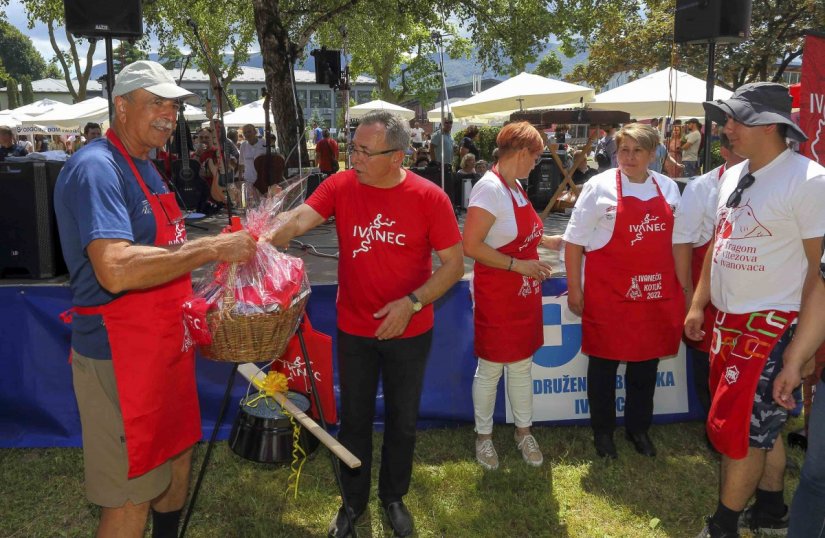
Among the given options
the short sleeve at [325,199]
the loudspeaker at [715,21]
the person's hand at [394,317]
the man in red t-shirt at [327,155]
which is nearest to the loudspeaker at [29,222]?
the short sleeve at [325,199]

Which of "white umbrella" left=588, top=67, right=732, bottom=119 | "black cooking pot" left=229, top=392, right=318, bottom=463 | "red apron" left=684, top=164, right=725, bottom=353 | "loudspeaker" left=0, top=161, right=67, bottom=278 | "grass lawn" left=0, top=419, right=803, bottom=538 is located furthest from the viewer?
"white umbrella" left=588, top=67, right=732, bottom=119

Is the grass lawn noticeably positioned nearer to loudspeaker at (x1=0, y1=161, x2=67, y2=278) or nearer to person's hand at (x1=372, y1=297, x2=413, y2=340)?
person's hand at (x1=372, y1=297, x2=413, y2=340)

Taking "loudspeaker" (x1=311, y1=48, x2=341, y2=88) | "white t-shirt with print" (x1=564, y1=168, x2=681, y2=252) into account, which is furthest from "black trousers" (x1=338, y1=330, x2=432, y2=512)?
"loudspeaker" (x1=311, y1=48, x2=341, y2=88)

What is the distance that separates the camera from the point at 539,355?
4.14 m

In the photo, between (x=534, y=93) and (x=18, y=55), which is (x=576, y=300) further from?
(x=18, y=55)

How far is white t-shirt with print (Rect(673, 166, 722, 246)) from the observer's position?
347 cm

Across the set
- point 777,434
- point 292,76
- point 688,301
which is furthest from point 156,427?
point 292,76

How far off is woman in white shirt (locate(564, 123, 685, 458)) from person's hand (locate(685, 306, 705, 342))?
1.56ft

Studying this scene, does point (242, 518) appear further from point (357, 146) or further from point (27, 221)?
point (27, 221)

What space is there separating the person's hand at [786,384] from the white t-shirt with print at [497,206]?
146 cm

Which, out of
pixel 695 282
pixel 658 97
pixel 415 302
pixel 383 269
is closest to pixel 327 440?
pixel 415 302

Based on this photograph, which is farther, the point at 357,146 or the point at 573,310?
the point at 573,310

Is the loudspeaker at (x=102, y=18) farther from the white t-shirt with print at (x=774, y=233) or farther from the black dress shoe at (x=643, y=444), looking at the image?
the white t-shirt with print at (x=774, y=233)

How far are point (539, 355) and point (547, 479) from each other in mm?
815
